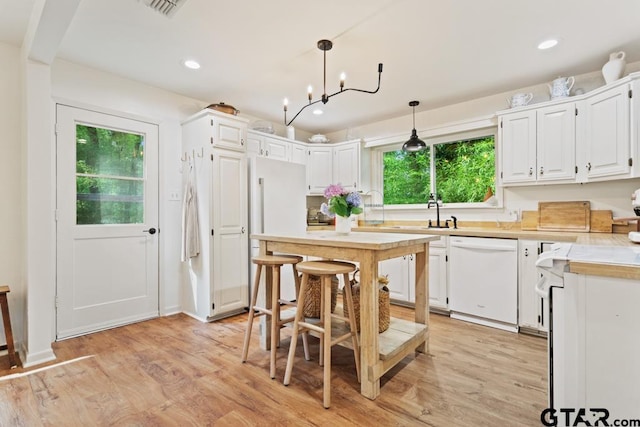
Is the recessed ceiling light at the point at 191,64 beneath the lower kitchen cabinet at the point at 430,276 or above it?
above

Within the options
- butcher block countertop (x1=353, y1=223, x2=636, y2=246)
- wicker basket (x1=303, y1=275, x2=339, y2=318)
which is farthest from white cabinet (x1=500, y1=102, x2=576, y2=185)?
wicker basket (x1=303, y1=275, x2=339, y2=318)

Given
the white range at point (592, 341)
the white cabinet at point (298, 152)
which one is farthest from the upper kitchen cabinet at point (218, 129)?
the white range at point (592, 341)

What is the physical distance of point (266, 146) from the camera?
4.03 metres

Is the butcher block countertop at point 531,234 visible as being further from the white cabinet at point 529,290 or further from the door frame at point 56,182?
the door frame at point 56,182

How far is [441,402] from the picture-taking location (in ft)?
5.79

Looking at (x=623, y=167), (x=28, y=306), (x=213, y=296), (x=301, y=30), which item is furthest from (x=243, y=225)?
(x=623, y=167)

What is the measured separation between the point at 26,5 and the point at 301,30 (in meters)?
1.85

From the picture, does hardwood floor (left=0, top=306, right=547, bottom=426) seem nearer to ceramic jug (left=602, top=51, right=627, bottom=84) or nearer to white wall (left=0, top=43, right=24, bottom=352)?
white wall (left=0, top=43, right=24, bottom=352)

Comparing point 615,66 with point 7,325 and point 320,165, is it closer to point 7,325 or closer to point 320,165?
point 320,165

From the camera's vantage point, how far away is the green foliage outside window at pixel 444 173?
12.3 ft

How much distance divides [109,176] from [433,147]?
3.89 meters

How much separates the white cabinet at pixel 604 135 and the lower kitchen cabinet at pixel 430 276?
4.76ft

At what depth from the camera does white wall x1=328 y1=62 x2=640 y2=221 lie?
2.82m

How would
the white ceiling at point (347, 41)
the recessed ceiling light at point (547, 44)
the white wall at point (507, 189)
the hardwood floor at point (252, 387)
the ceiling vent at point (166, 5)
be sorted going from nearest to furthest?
the hardwood floor at point (252, 387) → the ceiling vent at point (166, 5) → the white ceiling at point (347, 41) → the recessed ceiling light at point (547, 44) → the white wall at point (507, 189)
